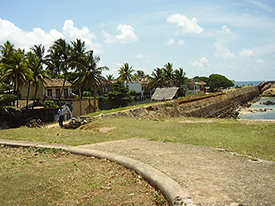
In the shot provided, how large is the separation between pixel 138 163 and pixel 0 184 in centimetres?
314

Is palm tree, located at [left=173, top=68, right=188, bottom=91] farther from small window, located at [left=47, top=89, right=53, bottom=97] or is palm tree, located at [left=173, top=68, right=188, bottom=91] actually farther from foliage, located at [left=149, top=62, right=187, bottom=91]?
small window, located at [left=47, top=89, right=53, bottom=97]

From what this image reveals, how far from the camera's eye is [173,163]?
648cm

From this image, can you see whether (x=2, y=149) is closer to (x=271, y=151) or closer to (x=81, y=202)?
(x=81, y=202)

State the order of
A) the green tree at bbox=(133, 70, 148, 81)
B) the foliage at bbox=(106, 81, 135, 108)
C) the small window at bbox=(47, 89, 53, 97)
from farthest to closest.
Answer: the green tree at bbox=(133, 70, 148, 81) < the foliage at bbox=(106, 81, 135, 108) < the small window at bbox=(47, 89, 53, 97)

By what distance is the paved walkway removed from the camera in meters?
4.35

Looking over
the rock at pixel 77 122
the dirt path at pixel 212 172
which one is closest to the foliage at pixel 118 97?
the rock at pixel 77 122

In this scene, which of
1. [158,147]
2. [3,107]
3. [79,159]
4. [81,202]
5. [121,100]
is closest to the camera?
[81,202]

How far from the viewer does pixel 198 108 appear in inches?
1768

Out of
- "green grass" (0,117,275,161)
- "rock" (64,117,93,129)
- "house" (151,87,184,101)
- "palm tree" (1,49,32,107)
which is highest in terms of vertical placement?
"palm tree" (1,49,32,107)

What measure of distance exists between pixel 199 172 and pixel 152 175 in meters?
1.03

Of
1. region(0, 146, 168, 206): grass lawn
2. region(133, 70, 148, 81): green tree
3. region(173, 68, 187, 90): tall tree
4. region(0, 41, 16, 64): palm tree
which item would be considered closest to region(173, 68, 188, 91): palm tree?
region(173, 68, 187, 90): tall tree

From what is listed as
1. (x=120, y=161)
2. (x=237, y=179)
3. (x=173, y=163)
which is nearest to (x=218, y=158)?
(x=173, y=163)

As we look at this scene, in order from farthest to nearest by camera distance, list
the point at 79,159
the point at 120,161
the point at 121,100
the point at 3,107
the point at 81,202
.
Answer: the point at 121,100, the point at 3,107, the point at 79,159, the point at 120,161, the point at 81,202

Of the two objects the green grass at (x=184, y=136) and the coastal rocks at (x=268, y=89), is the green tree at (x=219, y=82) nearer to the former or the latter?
the coastal rocks at (x=268, y=89)
